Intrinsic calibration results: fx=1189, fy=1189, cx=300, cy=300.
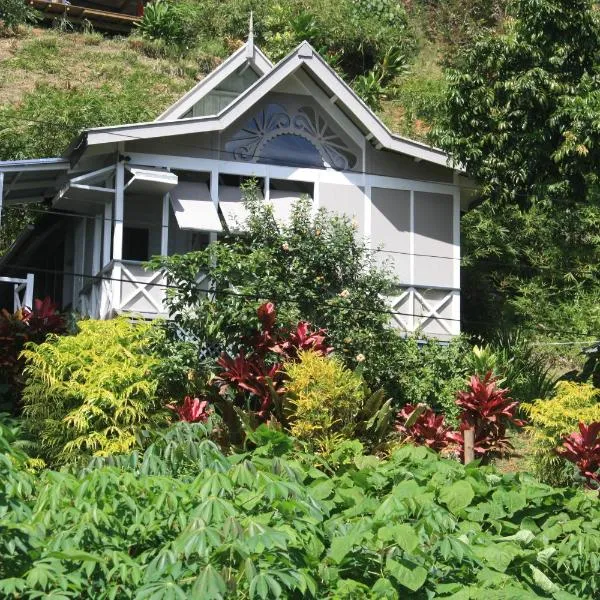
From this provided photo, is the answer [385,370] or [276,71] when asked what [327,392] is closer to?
[385,370]

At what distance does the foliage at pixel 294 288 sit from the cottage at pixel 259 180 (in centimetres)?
137

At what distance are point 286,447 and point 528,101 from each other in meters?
9.44

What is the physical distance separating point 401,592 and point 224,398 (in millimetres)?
7668

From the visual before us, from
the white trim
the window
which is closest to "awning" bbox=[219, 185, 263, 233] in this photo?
the white trim

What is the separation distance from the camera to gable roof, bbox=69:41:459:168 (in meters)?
18.5

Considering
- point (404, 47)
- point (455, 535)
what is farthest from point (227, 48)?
point (455, 535)

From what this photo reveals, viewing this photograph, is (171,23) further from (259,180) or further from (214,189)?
(214,189)

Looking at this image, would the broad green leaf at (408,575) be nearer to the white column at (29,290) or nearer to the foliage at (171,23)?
the white column at (29,290)

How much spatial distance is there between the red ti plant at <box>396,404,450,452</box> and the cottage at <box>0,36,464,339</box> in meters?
3.48

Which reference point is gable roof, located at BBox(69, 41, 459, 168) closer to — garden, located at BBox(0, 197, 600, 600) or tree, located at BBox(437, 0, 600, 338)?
tree, located at BBox(437, 0, 600, 338)

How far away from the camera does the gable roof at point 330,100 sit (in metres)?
18.5

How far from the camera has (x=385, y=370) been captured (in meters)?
17.0

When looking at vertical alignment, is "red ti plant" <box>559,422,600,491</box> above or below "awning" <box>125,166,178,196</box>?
below

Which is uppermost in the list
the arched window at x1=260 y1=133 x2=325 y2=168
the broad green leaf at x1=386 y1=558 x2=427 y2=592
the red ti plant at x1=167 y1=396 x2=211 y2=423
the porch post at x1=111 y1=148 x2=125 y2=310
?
the arched window at x1=260 y1=133 x2=325 y2=168
